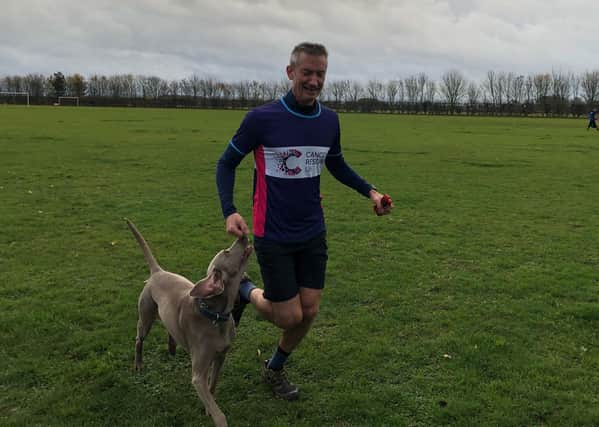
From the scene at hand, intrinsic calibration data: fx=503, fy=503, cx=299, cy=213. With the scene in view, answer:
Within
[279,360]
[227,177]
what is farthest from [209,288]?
[279,360]

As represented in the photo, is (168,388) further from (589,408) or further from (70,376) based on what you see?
(589,408)

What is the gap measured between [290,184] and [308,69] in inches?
35.5

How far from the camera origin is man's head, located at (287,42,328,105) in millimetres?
3877

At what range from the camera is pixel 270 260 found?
404 centimetres

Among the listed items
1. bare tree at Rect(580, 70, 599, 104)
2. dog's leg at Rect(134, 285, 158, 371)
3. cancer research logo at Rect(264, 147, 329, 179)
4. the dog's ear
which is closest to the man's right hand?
the dog's ear

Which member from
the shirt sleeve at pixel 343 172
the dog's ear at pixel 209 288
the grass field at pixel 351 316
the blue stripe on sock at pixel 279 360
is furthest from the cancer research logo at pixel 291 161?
the grass field at pixel 351 316

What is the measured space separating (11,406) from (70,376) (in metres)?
0.55

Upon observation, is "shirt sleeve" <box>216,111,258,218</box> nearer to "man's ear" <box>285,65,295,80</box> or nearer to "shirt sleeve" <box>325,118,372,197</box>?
"man's ear" <box>285,65,295,80</box>

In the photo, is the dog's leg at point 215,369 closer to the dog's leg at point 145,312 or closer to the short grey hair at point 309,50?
the dog's leg at point 145,312

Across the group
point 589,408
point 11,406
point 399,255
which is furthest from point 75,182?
point 589,408

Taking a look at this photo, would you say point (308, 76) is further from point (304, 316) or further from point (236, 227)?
point (304, 316)

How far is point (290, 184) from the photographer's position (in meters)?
4.02

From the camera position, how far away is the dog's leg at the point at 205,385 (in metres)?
3.76

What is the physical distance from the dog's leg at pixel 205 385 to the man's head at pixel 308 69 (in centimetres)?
218
